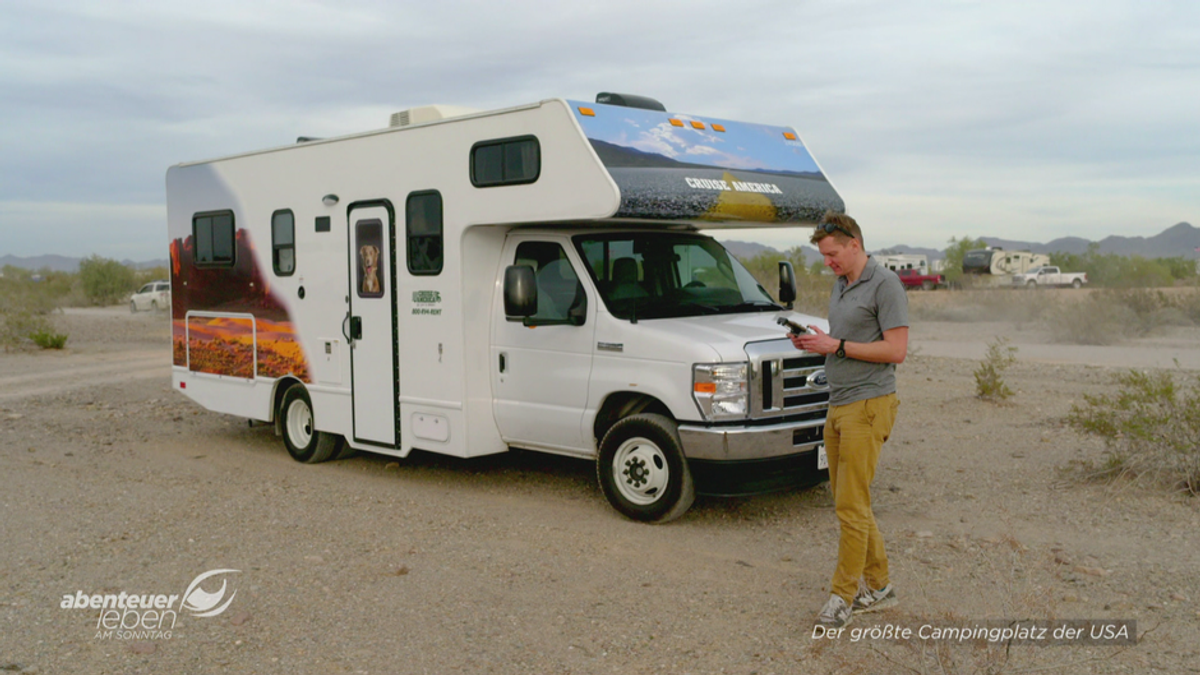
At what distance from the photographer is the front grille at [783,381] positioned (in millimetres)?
6664

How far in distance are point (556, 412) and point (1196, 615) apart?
4191 mm

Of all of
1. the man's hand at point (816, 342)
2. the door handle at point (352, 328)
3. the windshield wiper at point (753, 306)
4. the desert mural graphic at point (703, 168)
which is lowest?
the door handle at point (352, 328)

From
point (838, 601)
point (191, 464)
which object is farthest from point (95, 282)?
point (838, 601)

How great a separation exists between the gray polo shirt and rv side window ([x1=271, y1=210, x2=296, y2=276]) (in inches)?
233

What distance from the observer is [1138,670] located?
4465 millimetres

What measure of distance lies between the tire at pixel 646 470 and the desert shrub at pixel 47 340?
20.0m

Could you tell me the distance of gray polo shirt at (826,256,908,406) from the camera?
495 cm

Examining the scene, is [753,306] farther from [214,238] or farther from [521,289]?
[214,238]

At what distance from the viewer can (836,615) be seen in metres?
5.00

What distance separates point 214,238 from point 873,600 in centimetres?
765

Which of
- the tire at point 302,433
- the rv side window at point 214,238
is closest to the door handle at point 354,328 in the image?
the tire at point 302,433

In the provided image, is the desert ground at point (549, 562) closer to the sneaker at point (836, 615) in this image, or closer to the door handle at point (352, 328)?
the sneaker at point (836, 615)

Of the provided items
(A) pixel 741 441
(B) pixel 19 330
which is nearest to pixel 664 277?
(A) pixel 741 441

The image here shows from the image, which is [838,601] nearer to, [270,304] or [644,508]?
[644,508]
